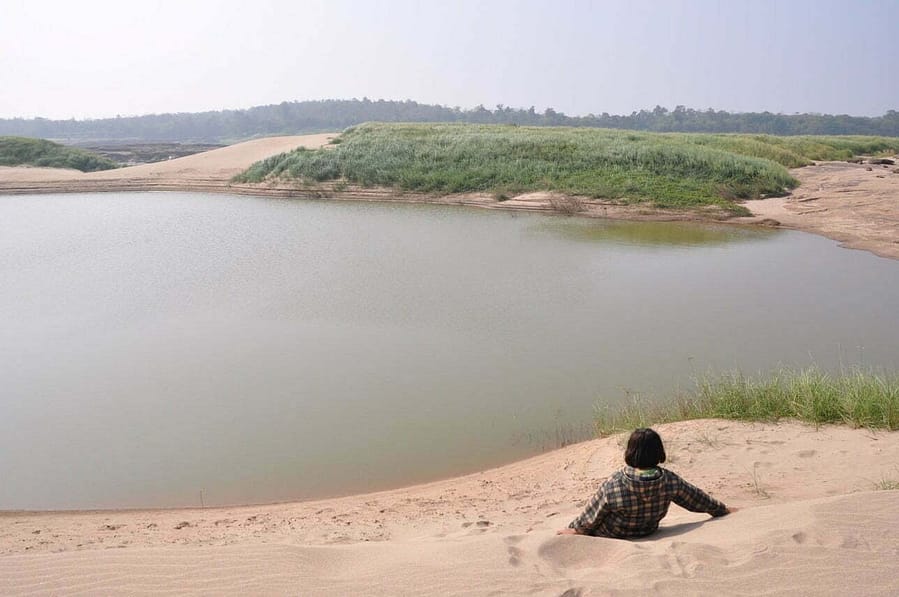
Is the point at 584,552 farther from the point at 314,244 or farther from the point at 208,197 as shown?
the point at 208,197

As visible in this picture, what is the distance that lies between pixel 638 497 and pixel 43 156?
133 ft

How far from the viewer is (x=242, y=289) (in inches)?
509

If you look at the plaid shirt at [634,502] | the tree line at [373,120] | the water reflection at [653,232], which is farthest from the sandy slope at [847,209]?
the tree line at [373,120]

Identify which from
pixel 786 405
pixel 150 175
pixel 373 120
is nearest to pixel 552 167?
pixel 150 175

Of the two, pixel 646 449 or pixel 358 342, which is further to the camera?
pixel 358 342

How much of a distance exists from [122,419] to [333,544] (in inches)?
164

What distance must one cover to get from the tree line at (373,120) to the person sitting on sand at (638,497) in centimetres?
10491

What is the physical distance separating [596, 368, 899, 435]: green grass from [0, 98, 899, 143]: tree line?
334 ft

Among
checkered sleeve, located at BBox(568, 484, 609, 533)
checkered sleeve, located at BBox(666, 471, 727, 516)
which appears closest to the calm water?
checkered sleeve, located at BBox(568, 484, 609, 533)

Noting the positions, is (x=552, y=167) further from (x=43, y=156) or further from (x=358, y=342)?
(x=43, y=156)

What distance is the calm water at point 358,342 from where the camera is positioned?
6699mm

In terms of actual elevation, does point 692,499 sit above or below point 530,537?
above

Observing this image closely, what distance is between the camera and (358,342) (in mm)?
9836

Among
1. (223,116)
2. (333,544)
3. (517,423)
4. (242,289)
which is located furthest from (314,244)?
(223,116)
